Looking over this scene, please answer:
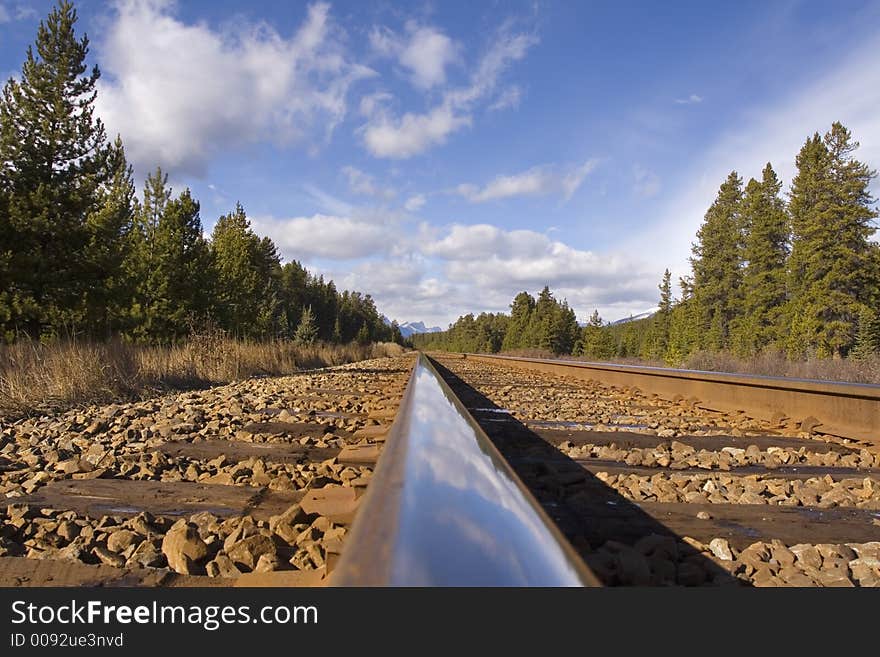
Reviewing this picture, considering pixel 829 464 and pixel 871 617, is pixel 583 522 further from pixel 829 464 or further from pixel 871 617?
pixel 829 464

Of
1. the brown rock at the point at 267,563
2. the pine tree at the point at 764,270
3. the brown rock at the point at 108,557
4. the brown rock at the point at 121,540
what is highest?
the pine tree at the point at 764,270

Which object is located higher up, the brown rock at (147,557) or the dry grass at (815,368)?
the dry grass at (815,368)

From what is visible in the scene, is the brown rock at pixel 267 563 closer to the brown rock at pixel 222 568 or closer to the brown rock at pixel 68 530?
the brown rock at pixel 222 568

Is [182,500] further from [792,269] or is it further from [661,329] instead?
[661,329]

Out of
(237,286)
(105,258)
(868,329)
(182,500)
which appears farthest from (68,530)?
(237,286)

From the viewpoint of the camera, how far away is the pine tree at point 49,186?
1479 cm

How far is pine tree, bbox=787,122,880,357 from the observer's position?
2753cm

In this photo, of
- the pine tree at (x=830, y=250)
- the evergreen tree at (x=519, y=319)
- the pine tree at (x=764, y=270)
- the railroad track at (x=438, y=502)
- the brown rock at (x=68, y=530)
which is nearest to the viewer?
the railroad track at (x=438, y=502)

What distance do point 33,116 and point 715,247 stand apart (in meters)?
44.4

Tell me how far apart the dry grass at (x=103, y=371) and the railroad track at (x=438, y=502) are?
1.83m

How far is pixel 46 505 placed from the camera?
185 centimetres

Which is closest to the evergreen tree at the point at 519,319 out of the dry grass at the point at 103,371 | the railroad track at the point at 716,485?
the dry grass at the point at 103,371

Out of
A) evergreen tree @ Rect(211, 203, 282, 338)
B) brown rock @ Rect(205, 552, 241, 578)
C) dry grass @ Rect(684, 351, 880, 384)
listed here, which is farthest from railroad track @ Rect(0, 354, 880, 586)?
evergreen tree @ Rect(211, 203, 282, 338)

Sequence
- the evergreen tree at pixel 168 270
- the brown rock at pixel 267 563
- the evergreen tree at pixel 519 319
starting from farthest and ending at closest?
the evergreen tree at pixel 519 319 → the evergreen tree at pixel 168 270 → the brown rock at pixel 267 563
